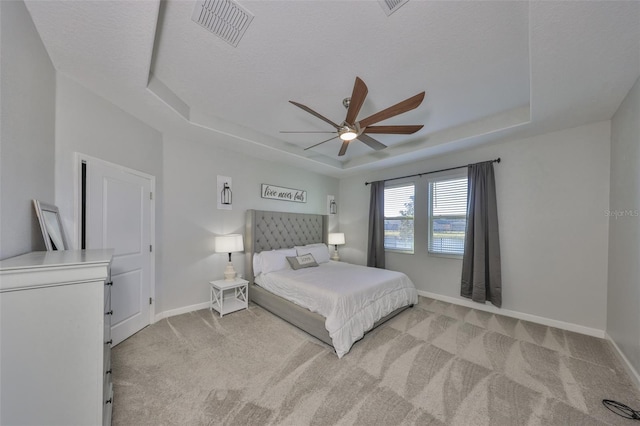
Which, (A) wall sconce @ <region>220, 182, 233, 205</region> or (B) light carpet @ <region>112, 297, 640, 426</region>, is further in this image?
(A) wall sconce @ <region>220, 182, 233, 205</region>

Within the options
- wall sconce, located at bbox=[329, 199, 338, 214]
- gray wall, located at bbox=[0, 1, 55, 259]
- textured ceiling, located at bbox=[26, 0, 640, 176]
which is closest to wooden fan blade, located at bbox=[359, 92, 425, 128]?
textured ceiling, located at bbox=[26, 0, 640, 176]

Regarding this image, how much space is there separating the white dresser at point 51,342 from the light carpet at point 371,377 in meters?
0.78

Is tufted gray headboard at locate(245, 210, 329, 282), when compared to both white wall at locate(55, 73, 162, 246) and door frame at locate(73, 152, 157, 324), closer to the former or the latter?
door frame at locate(73, 152, 157, 324)

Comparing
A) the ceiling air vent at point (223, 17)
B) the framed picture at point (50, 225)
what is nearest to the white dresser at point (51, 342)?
the framed picture at point (50, 225)

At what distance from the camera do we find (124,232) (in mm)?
2598

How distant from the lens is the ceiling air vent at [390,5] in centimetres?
146

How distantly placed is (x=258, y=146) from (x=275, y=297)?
232 centimetres

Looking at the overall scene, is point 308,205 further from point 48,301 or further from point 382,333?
point 48,301

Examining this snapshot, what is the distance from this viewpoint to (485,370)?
2109mm

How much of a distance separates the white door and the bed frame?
1380mm

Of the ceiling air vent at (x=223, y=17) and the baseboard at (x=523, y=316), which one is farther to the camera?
the baseboard at (x=523, y=316)

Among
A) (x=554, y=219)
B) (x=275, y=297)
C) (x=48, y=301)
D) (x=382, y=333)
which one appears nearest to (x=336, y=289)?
(x=382, y=333)

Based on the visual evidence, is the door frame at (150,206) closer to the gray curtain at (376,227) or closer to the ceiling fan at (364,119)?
the ceiling fan at (364,119)

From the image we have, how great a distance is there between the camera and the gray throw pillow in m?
3.85
